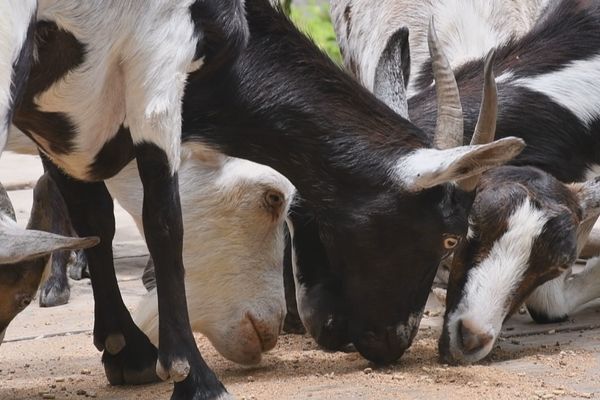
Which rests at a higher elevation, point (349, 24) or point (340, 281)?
point (349, 24)

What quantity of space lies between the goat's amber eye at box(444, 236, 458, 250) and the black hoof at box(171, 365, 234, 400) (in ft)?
3.72

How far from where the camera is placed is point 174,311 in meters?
4.98

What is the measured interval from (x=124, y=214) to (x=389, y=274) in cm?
463

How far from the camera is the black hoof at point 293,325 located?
261 inches

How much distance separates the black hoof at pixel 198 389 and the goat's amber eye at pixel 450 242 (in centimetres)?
114

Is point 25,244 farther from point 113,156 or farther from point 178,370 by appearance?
point 113,156

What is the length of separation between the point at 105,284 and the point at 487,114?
1679 mm

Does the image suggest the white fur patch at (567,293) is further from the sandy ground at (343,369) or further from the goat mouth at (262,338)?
the goat mouth at (262,338)

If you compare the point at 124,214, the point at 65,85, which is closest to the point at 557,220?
the point at 65,85

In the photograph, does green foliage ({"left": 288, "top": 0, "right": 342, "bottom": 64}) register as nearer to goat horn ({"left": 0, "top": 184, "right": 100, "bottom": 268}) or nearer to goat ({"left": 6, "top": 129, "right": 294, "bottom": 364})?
goat ({"left": 6, "top": 129, "right": 294, "bottom": 364})

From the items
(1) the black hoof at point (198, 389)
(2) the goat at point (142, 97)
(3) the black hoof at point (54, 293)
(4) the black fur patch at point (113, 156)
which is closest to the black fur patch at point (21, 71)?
(2) the goat at point (142, 97)

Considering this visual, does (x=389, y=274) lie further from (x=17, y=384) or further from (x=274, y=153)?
(x=17, y=384)

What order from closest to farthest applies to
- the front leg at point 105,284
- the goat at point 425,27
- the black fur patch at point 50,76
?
the black fur patch at point 50,76 → the front leg at point 105,284 → the goat at point 425,27

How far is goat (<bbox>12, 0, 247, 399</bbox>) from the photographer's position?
4781mm
